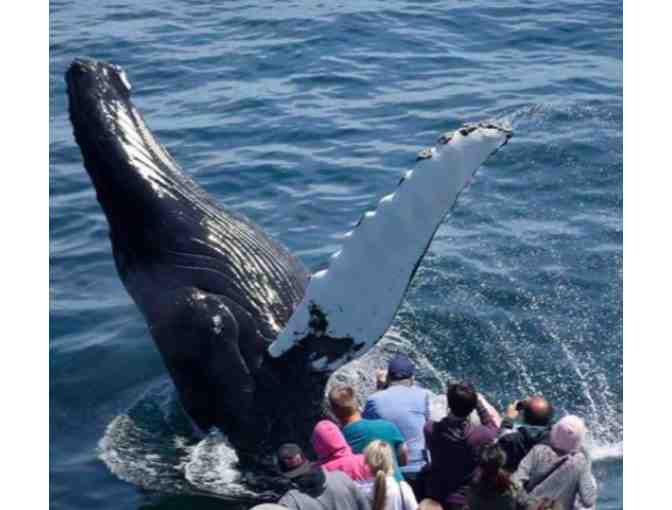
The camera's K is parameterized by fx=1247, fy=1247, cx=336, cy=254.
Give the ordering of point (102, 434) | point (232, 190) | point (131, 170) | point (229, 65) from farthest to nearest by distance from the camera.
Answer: point (229, 65), point (232, 190), point (102, 434), point (131, 170)

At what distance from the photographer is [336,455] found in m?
9.46

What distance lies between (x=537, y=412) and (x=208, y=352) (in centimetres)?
296

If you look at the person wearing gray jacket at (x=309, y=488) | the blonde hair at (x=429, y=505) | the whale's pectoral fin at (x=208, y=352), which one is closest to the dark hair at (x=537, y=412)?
the blonde hair at (x=429, y=505)

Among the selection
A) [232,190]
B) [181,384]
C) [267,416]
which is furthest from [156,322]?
[232,190]

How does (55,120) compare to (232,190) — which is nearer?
(232,190)

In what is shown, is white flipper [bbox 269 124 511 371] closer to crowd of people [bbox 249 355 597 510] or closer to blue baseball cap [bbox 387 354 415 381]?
blue baseball cap [bbox 387 354 415 381]

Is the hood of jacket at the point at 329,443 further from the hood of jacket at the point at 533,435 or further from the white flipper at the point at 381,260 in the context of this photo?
the hood of jacket at the point at 533,435

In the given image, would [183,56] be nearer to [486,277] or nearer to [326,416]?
[486,277]

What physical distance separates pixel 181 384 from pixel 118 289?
4882 mm

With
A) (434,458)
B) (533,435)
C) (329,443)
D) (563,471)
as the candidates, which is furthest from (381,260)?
(563,471)

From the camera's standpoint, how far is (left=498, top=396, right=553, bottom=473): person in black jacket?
9.78 metres

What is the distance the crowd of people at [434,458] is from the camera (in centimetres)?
874

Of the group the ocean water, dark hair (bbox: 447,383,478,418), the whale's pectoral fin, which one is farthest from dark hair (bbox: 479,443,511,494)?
the whale's pectoral fin

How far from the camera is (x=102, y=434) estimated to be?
1258 cm
